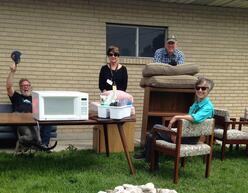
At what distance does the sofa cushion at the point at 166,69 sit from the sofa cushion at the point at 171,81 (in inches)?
2.7

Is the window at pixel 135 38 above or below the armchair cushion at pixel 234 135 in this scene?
above

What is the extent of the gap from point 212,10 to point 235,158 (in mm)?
3729

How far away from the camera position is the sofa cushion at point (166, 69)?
6.40m

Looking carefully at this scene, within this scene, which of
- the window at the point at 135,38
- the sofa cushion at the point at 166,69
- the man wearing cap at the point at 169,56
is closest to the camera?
the sofa cushion at the point at 166,69

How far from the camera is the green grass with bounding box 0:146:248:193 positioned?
15.7 feet

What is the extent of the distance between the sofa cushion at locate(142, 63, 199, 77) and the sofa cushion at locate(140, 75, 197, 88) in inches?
2.7

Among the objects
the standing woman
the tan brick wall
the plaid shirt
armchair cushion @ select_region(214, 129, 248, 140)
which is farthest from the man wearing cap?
the tan brick wall

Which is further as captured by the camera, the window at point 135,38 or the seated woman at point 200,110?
the window at point 135,38

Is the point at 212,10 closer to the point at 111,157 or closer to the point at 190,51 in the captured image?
the point at 190,51

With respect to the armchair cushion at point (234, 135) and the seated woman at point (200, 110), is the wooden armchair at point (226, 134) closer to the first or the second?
the armchair cushion at point (234, 135)

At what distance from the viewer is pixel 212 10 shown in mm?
8820

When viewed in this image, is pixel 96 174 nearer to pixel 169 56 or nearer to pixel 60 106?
pixel 60 106

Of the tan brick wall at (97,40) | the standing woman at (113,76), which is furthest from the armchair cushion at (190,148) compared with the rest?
the tan brick wall at (97,40)

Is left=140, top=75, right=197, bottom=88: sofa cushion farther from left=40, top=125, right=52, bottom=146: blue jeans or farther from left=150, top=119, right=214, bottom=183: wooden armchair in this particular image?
left=40, top=125, right=52, bottom=146: blue jeans
